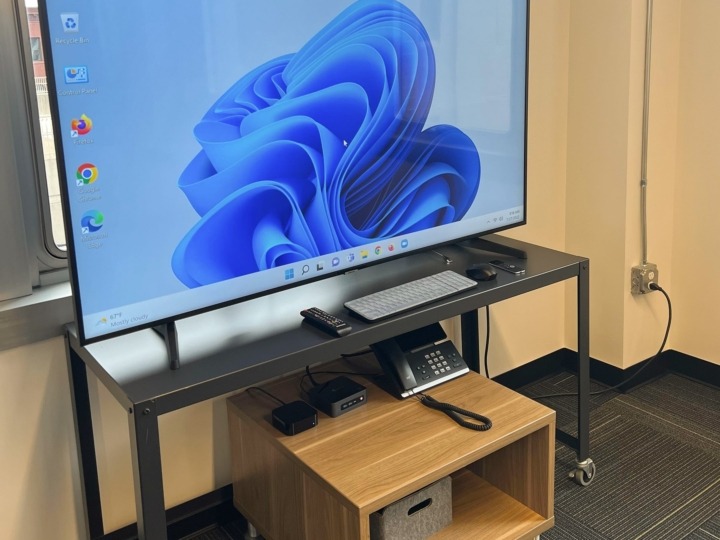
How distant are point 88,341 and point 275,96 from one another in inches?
26.5

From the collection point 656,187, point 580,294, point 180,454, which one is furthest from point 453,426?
point 656,187

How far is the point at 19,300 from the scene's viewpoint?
186cm

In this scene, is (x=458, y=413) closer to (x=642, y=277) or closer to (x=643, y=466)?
(x=643, y=466)

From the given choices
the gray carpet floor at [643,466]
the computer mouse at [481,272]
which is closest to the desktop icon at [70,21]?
the computer mouse at [481,272]

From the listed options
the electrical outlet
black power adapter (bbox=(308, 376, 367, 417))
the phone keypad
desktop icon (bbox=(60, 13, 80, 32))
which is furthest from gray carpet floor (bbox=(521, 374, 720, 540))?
desktop icon (bbox=(60, 13, 80, 32))

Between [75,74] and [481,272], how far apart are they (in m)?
1.13

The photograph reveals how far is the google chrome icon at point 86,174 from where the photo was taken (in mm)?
1522

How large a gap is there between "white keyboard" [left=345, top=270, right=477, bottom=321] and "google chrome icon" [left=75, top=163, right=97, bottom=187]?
0.68m

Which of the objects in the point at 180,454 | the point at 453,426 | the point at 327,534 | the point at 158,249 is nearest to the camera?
the point at 158,249

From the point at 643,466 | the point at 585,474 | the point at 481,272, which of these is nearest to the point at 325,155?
the point at 481,272

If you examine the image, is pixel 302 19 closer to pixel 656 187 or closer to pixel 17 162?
pixel 17 162

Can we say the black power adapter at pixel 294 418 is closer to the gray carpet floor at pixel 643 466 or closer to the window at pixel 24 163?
the gray carpet floor at pixel 643 466

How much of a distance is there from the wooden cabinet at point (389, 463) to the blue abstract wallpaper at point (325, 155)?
0.44m

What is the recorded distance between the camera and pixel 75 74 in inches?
A: 58.3
